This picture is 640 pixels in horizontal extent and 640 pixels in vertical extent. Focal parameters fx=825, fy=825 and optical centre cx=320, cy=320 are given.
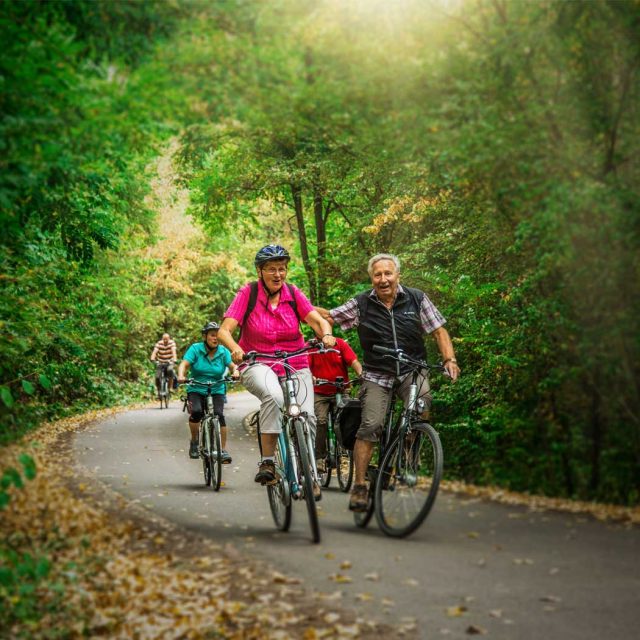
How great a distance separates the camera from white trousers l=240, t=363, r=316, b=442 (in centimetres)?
Answer: 706

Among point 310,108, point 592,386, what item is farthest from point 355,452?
point 310,108

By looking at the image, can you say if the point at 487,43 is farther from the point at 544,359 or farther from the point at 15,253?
the point at 15,253

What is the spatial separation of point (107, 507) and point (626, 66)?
553 centimetres

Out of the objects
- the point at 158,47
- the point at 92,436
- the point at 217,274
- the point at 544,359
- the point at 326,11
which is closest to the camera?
the point at 158,47

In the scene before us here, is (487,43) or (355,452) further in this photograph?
(355,452)

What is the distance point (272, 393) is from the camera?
23.1 ft

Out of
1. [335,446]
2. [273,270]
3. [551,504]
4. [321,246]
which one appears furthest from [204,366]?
[551,504]

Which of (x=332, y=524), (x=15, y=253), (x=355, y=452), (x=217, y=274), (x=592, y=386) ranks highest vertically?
(x=217, y=274)

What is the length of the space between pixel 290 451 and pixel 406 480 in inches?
39.9

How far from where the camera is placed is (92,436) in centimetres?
1397

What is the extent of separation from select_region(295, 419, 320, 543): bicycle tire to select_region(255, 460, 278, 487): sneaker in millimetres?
421

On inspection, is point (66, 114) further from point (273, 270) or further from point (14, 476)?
point (273, 270)

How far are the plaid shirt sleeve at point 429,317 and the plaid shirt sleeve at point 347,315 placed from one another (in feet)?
1.92

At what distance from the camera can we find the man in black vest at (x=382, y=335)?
7.06 m
